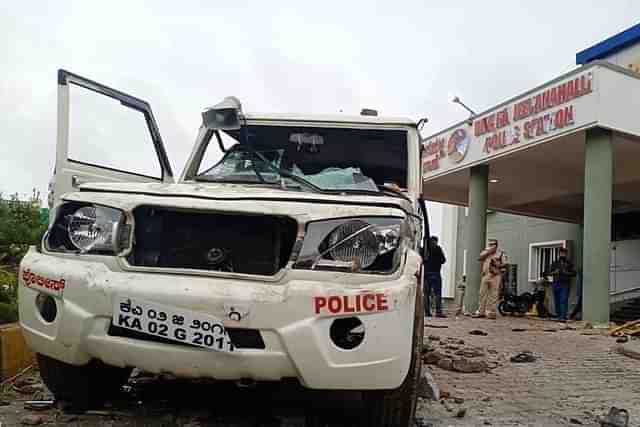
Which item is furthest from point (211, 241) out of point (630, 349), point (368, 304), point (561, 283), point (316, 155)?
point (561, 283)

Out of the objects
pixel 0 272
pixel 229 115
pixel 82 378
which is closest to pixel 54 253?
pixel 82 378

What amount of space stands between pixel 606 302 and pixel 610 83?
12.7ft

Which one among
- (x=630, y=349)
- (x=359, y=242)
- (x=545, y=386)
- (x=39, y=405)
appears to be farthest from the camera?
(x=630, y=349)

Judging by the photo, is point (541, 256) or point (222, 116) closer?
point (222, 116)

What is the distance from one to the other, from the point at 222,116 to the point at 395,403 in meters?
2.03

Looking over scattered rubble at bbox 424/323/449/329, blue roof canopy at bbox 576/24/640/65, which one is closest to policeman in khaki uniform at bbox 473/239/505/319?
scattered rubble at bbox 424/323/449/329

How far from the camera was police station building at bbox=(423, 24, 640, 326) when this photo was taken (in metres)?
10.8

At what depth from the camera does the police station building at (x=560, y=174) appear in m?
10.8

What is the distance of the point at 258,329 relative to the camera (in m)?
2.44

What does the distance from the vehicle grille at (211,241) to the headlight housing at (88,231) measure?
79 mm

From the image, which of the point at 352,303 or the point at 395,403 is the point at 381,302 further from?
the point at 395,403

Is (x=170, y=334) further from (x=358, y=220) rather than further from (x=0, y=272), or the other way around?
(x=0, y=272)

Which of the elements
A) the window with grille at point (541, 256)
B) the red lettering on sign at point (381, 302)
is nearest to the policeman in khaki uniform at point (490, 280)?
the window with grille at point (541, 256)

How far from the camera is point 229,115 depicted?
3.79m
